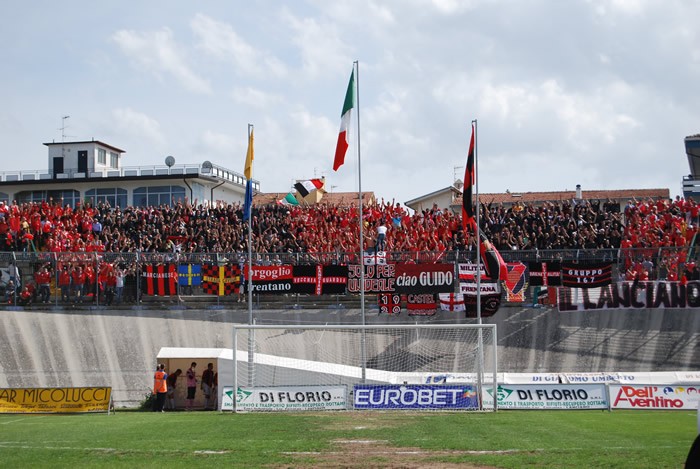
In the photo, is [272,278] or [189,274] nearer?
[272,278]

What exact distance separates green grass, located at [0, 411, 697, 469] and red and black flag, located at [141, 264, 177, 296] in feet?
42.0

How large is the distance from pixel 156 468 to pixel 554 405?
14934 millimetres

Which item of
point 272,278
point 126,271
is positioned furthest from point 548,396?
point 126,271

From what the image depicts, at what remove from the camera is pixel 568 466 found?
44.8ft

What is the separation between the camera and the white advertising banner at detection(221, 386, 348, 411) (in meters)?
25.7

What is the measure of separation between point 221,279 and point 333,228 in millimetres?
6052

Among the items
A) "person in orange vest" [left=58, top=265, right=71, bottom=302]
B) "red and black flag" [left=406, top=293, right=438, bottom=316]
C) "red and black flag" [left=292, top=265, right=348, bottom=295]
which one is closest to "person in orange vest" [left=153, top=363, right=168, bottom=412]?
"red and black flag" [left=292, top=265, right=348, bottom=295]

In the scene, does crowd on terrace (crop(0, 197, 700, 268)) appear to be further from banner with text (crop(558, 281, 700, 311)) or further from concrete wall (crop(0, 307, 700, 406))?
concrete wall (crop(0, 307, 700, 406))

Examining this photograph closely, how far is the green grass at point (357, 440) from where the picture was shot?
1444cm

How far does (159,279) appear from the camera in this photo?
36.1 meters

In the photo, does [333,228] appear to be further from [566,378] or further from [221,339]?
[566,378]

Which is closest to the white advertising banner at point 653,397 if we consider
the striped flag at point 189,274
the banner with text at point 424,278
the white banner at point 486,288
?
the white banner at point 486,288

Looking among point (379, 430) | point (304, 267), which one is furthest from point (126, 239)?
point (379, 430)

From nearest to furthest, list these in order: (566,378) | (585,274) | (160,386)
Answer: (160,386)
(566,378)
(585,274)
